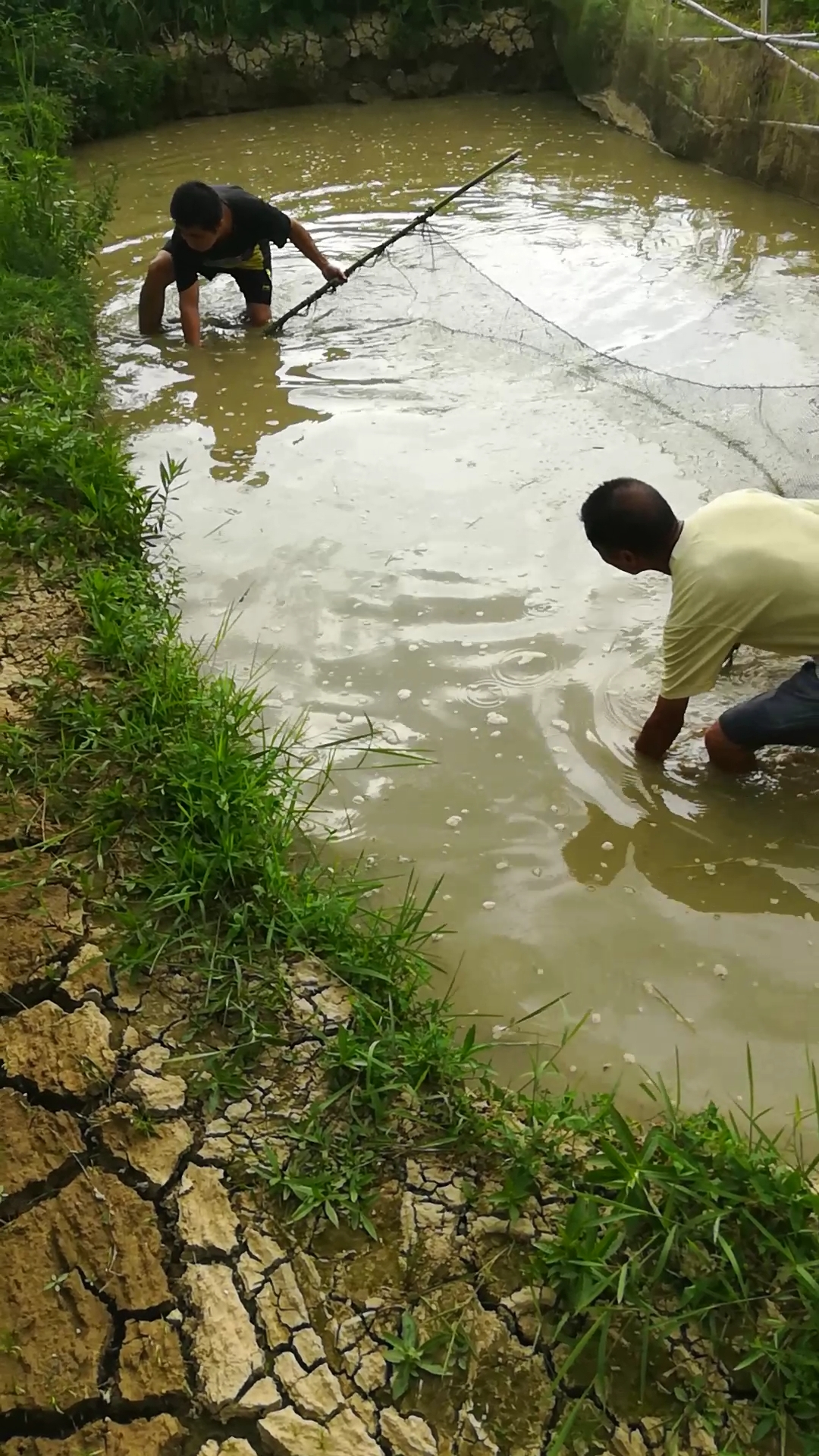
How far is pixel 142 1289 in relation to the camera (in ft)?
5.84

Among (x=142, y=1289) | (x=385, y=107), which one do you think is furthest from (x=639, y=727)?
(x=385, y=107)

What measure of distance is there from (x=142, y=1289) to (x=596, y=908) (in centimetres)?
144

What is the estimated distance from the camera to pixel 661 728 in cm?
293

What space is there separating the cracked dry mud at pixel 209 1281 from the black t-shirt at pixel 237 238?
14.5 feet

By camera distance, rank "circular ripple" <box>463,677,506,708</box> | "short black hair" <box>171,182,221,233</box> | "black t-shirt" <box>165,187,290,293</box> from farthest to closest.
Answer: "black t-shirt" <box>165,187,290,293</box> → "short black hair" <box>171,182,221,233</box> → "circular ripple" <box>463,677,506,708</box>

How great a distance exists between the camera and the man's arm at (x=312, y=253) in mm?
5770

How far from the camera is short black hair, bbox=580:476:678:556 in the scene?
2.65m

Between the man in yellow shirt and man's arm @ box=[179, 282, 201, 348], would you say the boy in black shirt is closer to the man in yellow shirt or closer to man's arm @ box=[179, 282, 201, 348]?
man's arm @ box=[179, 282, 201, 348]

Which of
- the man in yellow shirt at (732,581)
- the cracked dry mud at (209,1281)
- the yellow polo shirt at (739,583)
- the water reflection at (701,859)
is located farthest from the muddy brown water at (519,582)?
the cracked dry mud at (209,1281)

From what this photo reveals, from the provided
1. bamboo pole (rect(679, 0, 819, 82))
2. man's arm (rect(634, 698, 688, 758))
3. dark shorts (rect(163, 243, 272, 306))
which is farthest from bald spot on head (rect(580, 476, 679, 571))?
bamboo pole (rect(679, 0, 819, 82))

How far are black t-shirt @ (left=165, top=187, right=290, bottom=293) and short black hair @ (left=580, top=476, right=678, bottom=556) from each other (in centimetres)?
367

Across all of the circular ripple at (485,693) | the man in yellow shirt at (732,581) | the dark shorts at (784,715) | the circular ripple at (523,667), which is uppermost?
the man in yellow shirt at (732,581)

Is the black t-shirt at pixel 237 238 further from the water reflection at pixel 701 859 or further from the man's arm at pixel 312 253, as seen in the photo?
the water reflection at pixel 701 859

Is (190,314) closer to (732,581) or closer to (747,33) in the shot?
(732,581)
